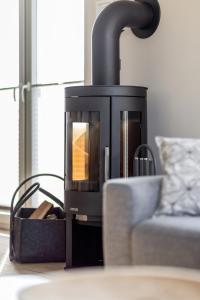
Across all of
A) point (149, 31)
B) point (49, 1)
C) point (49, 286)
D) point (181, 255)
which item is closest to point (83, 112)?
point (149, 31)

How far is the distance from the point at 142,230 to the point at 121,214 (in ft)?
0.43

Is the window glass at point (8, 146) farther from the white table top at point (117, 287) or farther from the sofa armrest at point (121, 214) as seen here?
the white table top at point (117, 287)

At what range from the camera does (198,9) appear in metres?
3.64

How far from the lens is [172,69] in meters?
3.77

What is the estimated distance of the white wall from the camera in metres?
3.66

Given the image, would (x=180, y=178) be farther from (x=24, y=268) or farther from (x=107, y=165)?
(x=24, y=268)

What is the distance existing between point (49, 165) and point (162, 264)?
248 centimetres

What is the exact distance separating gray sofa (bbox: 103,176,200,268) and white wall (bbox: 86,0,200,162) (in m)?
0.99

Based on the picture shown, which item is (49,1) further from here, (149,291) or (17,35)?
(149,291)

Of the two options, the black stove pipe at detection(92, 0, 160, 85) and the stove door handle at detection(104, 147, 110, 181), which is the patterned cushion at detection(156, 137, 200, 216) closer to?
the stove door handle at detection(104, 147, 110, 181)

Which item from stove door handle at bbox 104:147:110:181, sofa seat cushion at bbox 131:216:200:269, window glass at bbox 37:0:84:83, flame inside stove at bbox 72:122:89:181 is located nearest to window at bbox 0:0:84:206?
window glass at bbox 37:0:84:83

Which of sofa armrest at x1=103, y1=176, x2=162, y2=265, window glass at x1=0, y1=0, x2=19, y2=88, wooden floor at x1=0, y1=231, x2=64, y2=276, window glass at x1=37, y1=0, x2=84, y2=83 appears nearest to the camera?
sofa armrest at x1=103, y1=176, x2=162, y2=265

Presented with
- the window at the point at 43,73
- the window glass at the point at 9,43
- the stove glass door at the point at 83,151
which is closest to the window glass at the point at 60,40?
the window at the point at 43,73

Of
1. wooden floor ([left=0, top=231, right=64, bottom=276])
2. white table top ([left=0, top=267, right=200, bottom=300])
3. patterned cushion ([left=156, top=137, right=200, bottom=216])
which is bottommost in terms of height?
wooden floor ([left=0, top=231, right=64, bottom=276])
